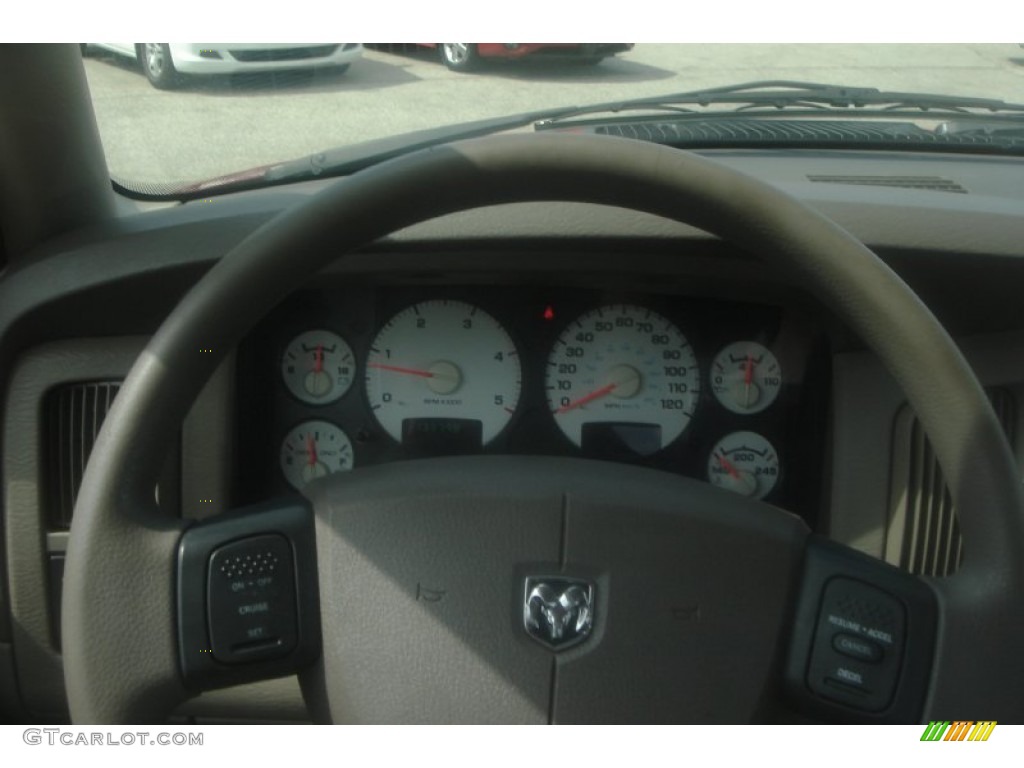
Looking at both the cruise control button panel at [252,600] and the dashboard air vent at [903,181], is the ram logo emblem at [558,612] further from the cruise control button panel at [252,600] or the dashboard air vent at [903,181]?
the dashboard air vent at [903,181]

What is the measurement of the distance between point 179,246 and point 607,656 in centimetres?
98

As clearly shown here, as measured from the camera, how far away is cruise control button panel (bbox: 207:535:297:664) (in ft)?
5.03

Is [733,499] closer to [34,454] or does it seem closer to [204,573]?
[204,573]

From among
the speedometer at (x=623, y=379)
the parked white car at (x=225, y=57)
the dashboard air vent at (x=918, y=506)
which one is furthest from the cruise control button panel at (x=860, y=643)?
the parked white car at (x=225, y=57)

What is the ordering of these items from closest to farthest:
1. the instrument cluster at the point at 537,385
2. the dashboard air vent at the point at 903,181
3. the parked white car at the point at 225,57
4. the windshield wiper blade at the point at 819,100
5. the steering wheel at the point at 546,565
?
the steering wheel at the point at 546,565, the parked white car at the point at 225,57, the instrument cluster at the point at 537,385, the dashboard air vent at the point at 903,181, the windshield wiper blade at the point at 819,100

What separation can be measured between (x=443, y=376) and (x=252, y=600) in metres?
0.84

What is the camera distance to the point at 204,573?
5.00 feet

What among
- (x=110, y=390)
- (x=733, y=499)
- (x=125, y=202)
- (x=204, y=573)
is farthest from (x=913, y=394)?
(x=125, y=202)

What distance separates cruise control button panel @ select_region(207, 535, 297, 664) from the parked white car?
903 millimetres

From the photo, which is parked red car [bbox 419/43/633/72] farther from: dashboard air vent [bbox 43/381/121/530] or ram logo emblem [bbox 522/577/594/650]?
ram logo emblem [bbox 522/577/594/650]
